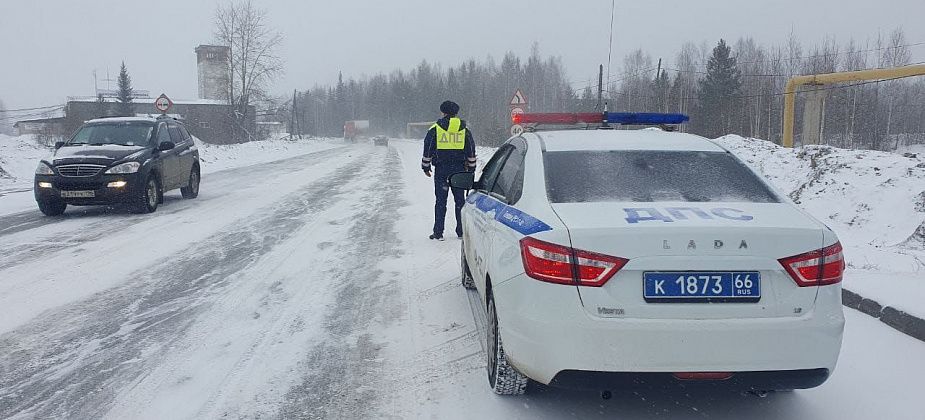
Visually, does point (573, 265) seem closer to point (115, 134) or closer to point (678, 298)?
point (678, 298)

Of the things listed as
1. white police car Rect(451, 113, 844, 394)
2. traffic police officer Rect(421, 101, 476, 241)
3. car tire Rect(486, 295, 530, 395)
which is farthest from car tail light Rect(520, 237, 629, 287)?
traffic police officer Rect(421, 101, 476, 241)

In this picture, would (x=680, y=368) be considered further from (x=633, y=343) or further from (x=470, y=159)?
(x=470, y=159)

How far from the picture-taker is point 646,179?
12.0ft

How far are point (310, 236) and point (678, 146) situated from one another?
5.87m

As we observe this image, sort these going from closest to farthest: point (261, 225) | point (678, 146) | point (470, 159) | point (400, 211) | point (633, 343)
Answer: point (633, 343), point (678, 146), point (470, 159), point (261, 225), point (400, 211)

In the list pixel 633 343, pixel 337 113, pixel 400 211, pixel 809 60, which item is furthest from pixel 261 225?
pixel 337 113

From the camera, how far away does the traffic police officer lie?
8.51 metres

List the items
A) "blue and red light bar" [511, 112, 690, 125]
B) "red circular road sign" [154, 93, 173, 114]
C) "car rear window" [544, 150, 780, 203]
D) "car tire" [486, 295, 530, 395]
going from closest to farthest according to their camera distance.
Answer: "car rear window" [544, 150, 780, 203] → "car tire" [486, 295, 530, 395] → "blue and red light bar" [511, 112, 690, 125] → "red circular road sign" [154, 93, 173, 114]

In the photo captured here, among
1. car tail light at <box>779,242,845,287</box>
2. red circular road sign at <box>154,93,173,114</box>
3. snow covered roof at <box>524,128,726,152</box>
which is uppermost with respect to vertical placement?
red circular road sign at <box>154,93,173,114</box>

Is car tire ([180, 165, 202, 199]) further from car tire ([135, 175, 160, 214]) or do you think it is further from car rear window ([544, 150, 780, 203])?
car rear window ([544, 150, 780, 203])

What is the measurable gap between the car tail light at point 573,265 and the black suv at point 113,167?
9.43 meters

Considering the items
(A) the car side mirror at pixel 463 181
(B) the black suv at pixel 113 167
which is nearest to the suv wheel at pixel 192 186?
(B) the black suv at pixel 113 167

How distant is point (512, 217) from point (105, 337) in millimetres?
3149

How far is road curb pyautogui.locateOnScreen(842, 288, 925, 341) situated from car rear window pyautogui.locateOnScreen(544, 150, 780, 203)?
6.49 feet
